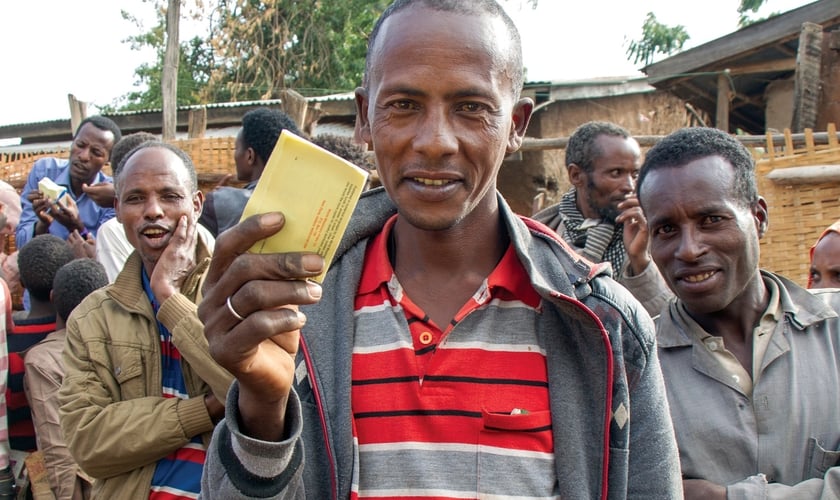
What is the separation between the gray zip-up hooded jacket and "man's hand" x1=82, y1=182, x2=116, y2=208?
3731 millimetres

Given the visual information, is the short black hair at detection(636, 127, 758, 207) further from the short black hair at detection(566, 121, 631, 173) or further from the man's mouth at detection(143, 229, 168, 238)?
the man's mouth at detection(143, 229, 168, 238)

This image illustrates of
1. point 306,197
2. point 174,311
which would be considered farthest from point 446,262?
point 174,311

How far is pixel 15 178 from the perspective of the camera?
7203mm

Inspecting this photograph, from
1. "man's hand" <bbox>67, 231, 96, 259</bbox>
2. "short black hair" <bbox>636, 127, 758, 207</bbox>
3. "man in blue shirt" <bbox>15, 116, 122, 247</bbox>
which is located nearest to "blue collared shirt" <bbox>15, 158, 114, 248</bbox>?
"man in blue shirt" <bbox>15, 116, 122, 247</bbox>

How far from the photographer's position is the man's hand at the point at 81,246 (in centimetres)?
453

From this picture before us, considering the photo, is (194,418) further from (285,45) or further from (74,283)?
(285,45)

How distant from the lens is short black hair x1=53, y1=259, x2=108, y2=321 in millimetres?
3613

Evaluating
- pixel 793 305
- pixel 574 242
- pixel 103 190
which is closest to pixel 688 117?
pixel 574 242

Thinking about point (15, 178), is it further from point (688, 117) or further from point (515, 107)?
point (688, 117)

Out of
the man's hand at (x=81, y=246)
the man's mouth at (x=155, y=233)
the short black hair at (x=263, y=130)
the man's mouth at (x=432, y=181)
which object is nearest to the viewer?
the man's mouth at (x=432, y=181)

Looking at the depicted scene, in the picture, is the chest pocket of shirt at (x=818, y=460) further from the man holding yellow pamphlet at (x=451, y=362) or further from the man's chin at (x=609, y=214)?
the man's chin at (x=609, y=214)

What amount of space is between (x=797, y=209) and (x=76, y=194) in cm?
501

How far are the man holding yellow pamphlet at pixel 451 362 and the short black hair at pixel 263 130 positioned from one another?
2951 mm

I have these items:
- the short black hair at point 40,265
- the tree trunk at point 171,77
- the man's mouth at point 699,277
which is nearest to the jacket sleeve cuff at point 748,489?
the man's mouth at point 699,277
